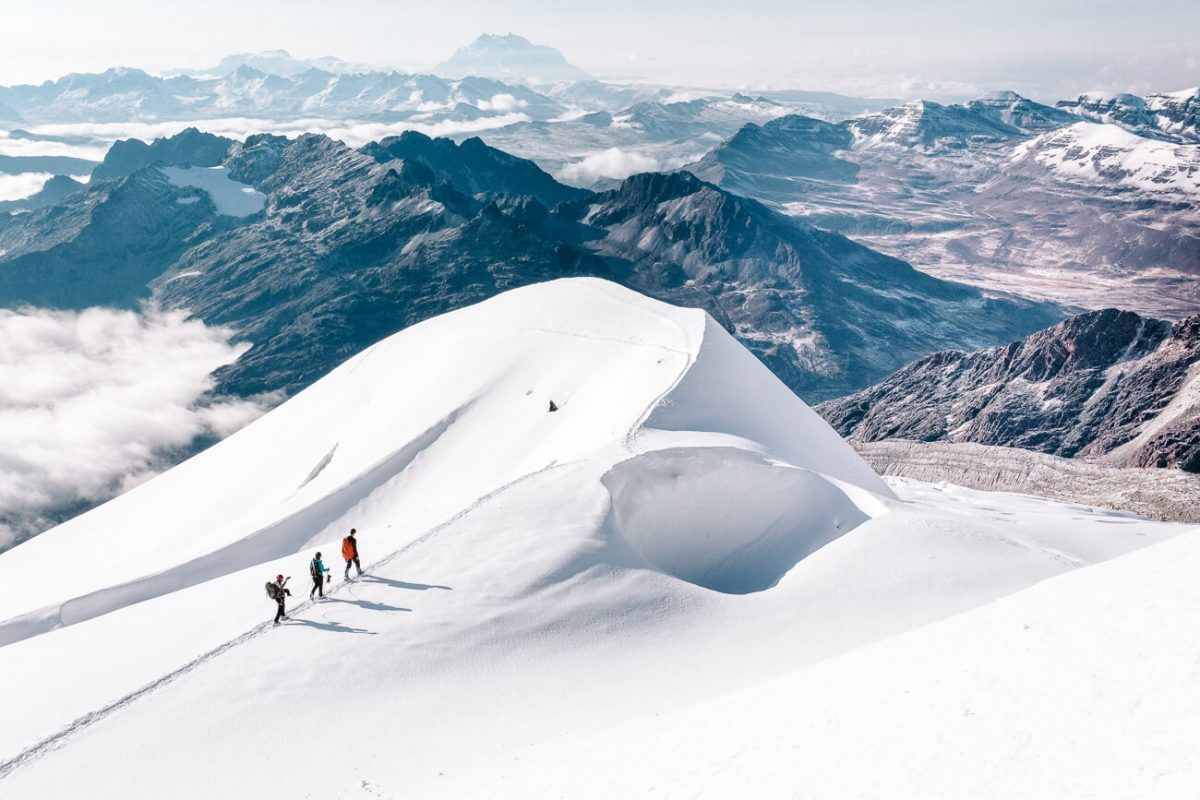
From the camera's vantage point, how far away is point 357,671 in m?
23.3

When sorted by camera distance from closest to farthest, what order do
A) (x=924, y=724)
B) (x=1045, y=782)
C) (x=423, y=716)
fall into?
(x=1045, y=782) < (x=924, y=724) < (x=423, y=716)

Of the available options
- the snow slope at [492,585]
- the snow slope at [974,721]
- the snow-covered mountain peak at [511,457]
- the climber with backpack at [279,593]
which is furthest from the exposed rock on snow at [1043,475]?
the climber with backpack at [279,593]

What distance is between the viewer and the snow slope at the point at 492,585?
824 inches

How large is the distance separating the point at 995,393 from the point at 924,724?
494 feet

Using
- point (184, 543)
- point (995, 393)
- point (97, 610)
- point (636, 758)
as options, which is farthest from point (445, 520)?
point (995, 393)

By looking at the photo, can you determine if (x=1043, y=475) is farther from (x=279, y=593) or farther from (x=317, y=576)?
(x=279, y=593)

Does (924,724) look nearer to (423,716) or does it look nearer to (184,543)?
(423,716)

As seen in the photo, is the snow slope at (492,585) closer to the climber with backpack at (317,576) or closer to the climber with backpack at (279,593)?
the climber with backpack at (279,593)

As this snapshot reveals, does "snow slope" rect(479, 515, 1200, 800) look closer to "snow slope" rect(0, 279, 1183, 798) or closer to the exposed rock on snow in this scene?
"snow slope" rect(0, 279, 1183, 798)

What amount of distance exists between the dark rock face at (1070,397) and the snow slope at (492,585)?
82966 millimetres

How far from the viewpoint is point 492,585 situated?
27.8 m

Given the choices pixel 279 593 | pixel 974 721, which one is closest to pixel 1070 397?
pixel 974 721

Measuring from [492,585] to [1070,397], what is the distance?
143m

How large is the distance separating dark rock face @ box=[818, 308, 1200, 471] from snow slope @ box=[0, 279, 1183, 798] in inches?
3266
